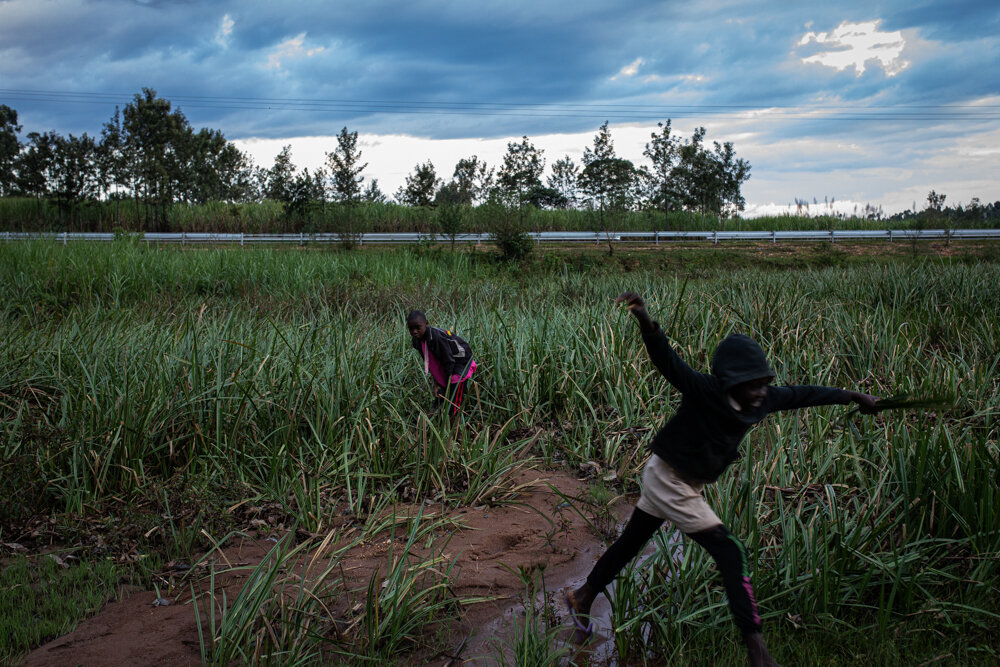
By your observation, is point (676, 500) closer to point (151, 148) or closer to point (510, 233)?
point (510, 233)

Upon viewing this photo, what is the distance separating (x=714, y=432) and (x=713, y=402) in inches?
5.9

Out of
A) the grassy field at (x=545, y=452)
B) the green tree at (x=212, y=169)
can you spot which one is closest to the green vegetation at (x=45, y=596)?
the grassy field at (x=545, y=452)

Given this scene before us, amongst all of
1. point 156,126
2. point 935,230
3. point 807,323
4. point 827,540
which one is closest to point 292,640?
point 827,540

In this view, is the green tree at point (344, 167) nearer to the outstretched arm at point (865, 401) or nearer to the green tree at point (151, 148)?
the green tree at point (151, 148)

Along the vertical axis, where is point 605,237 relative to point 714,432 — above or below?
above

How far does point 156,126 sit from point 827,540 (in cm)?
3665

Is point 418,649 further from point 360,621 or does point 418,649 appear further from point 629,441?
point 629,441

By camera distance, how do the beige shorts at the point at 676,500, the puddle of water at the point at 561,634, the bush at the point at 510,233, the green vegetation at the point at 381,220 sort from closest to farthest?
the beige shorts at the point at 676,500, the puddle of water at the point at 561,634, the bush at the point at 510,233, the green vegetation at the point at 381,220

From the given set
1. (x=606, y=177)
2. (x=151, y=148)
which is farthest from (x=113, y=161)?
(x=606, y=177)

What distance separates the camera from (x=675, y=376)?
3.10 meters

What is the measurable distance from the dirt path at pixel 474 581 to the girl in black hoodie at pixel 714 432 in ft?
3.45

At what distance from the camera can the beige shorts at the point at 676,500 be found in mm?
3152

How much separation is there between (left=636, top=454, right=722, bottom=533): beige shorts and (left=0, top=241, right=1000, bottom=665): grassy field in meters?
0.71

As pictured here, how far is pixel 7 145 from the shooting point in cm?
4125
